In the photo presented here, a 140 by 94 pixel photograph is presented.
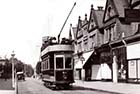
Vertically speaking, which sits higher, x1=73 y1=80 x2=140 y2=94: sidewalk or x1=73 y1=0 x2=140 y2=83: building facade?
x1=73 y1=0 x2=140 y2=83: building facade

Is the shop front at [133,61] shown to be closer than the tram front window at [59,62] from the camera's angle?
No

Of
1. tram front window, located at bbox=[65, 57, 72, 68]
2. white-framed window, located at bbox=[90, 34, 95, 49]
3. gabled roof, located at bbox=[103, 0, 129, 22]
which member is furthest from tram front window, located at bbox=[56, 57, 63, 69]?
white-framed window, located at bbox=[90, 34, 95, 49]

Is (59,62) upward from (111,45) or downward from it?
downward

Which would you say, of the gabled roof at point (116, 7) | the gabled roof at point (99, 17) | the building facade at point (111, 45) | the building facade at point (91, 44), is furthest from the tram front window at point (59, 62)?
the gabled roof at point (99, 17)

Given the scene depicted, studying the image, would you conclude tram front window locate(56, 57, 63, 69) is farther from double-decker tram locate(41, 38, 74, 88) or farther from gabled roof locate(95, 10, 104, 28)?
gabled roof locate(95, 10, 104, 28)

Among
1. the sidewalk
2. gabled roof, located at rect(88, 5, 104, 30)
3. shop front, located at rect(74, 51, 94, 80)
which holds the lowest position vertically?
the sidewalk

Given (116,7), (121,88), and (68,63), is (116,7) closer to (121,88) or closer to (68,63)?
(68,63)

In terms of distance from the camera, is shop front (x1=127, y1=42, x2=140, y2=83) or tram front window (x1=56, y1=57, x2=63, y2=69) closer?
tram front window (x1=56, y1=57, x2=63, y2=69)

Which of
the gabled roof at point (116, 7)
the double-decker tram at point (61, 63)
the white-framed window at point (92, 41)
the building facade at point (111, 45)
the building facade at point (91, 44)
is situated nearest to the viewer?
the double-decker tram at point (61, 63)

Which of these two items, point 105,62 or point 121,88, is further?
point 105,62

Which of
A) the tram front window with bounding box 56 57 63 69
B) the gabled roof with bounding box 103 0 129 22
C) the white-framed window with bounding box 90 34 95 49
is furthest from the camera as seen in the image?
the white-framed window with bounding box 90 34 95 49

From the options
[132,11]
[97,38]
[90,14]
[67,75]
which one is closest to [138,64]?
[67,75]

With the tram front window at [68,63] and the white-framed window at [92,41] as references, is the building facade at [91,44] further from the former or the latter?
the tram front window at [68,63]

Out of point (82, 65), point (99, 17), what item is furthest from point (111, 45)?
point (82, 65)
